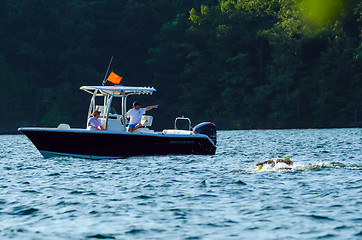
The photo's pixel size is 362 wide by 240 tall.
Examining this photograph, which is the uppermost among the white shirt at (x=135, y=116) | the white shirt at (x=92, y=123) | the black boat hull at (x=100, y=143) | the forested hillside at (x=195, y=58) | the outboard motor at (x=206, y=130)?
the forested hillside at (x=195, y=58)

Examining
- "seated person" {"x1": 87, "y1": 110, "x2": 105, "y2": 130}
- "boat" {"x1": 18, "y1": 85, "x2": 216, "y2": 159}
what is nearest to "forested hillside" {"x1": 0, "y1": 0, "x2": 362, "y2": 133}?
"boat" {"x1": 18, "y1": 85, "x2": 216, "y2": 159}

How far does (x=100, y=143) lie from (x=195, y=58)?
58.3 m

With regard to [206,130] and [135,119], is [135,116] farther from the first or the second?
[206,130]

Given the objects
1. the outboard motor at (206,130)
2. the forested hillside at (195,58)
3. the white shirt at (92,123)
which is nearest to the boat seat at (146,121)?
the white shirt at (92,123)

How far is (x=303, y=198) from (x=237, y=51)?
64.8 metres

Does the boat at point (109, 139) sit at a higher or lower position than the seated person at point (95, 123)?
lower

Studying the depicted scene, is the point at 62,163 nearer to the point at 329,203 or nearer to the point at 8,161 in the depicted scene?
the point at 8,161

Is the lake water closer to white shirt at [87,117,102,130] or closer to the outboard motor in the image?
white shirt at [87,117,102,130]

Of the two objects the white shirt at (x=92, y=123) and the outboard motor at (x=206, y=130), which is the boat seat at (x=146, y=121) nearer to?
the white shirt at (x=92, y=123)

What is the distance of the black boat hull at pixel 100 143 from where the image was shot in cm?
2069

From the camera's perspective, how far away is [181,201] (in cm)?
1270

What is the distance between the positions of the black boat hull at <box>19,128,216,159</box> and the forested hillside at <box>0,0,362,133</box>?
47133mm

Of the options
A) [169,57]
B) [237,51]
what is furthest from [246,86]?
[169,57]

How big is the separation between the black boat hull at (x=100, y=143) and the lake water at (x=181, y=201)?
37.9 inches
